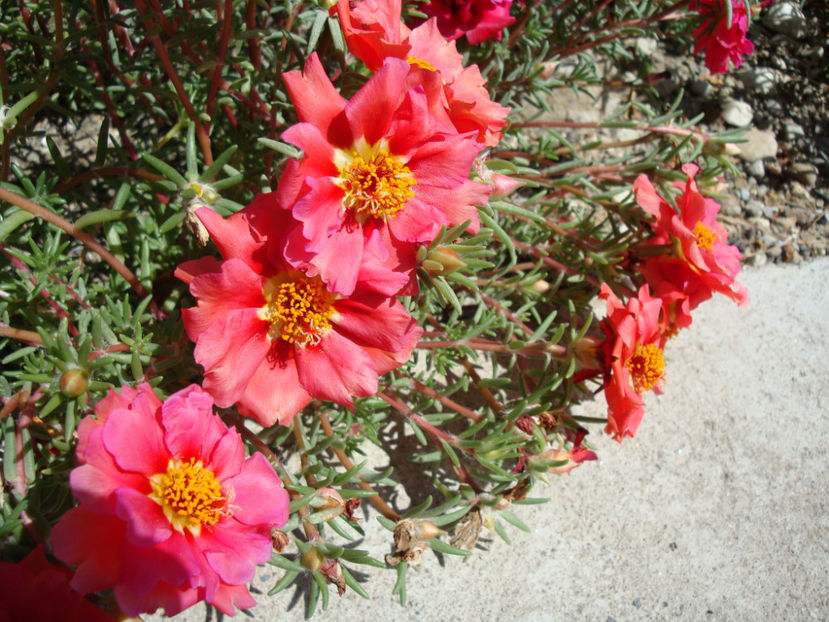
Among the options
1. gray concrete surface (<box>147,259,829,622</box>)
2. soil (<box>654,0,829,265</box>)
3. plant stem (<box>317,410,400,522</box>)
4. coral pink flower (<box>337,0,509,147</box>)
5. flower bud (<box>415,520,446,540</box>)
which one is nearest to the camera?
coral pink flower (<box>337,0,509,147</box>)

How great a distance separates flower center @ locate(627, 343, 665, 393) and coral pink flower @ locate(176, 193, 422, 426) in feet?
3.07

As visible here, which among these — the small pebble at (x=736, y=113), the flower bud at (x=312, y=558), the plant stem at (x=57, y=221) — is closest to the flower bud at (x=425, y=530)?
the flower bud at (x=312, y=558)

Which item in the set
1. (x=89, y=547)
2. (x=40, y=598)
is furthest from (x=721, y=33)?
(x=40, y=598)

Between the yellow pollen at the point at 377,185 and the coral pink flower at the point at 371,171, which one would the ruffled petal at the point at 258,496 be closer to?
the coral pink flower at the point at 371,171

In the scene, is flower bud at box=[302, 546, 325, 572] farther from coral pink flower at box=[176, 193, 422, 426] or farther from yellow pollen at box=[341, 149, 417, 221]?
yellow pollen at box=[341, 149, 417, 221]

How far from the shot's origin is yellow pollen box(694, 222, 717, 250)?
8.09ft

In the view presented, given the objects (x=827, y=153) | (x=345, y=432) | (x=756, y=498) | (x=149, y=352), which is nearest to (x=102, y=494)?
(x=149, y=352)

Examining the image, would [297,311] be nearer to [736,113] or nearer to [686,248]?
[686,248]

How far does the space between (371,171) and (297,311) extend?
15.8 inches

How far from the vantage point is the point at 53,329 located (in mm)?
2082

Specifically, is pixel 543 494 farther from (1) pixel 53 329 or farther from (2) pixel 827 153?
(2) pixel 827 153

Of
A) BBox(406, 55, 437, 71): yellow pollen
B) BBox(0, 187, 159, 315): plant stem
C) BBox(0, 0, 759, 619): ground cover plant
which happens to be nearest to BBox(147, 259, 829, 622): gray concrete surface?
BBox(0, 0, 759, 619): ground cover plant

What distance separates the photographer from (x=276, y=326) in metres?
1.77

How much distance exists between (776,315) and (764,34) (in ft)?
6.23
